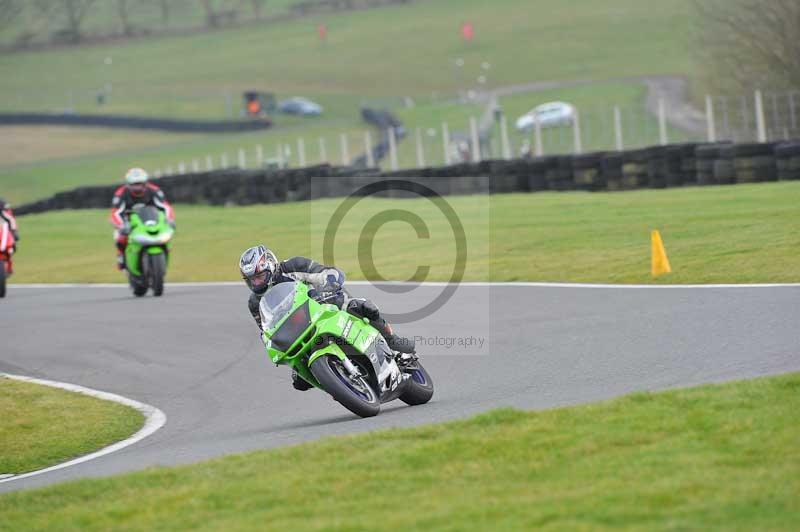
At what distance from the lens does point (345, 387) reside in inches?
368

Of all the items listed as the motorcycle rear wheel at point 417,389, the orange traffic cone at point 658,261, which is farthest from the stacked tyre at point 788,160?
the motorcycle rear wheel at point 417,389

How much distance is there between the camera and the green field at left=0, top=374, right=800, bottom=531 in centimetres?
593

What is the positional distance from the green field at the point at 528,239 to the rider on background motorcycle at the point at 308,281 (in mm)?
5587

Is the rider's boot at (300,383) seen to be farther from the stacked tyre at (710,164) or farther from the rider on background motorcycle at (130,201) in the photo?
the stacked tyre at (710,164)

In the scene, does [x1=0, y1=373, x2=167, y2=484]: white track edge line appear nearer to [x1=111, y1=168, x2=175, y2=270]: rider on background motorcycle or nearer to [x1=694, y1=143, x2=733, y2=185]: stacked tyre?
[x1=111, y1=168, x2=175, y2=270]: rider on background motorcycle

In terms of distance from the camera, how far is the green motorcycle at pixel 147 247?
1930 centimetres

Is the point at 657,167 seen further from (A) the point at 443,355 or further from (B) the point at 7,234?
(A) the point at 443,355

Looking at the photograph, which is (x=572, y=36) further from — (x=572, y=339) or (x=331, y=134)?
(x=572, y=339)

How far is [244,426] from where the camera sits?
10.1 meters

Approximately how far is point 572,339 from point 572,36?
84.0 m

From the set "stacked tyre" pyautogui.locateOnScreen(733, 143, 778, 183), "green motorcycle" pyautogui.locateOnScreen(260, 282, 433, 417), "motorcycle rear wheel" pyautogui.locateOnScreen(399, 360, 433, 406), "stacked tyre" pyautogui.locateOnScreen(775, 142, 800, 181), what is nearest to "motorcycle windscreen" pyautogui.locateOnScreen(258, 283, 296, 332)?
"green motorcycle" pyautogui.locateOnScreen(260, 282, 433, 417)

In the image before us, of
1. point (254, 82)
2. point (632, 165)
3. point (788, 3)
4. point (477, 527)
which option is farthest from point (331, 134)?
point (477, 527)

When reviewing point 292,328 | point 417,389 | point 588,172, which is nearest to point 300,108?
point 588,172

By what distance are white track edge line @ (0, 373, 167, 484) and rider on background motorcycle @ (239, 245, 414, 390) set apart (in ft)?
4.55
